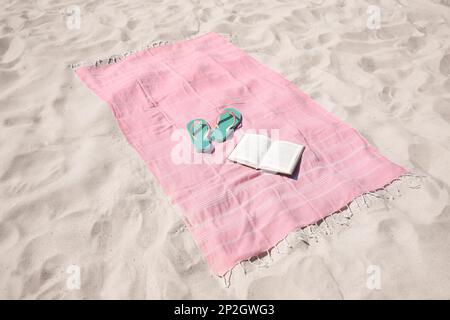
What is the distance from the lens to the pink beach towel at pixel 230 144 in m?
1.95

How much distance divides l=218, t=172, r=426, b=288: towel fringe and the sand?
30mm

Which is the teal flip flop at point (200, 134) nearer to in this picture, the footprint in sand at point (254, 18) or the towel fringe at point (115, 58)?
the towel fringe at point (115, 58)

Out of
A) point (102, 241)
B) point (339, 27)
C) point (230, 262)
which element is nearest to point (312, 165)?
point (230, 262)

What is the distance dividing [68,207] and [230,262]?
977 mm

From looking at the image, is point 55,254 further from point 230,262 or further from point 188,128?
point 188,128

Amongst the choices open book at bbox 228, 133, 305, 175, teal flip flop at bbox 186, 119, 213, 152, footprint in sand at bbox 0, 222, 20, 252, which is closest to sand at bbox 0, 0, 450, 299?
footprint in sand at bbox 0, 222, 20, 252

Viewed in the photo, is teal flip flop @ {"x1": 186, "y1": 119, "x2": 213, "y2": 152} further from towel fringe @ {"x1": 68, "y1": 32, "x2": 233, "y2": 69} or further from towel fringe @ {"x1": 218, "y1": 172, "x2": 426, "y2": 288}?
towel fringe @ {"x1": 68, "y1": 32, "x2": 233, "y2": 69}

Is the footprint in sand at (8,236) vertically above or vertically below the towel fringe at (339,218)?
above

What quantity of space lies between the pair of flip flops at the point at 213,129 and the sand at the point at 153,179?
1.31 feet

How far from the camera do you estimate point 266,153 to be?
2.25m

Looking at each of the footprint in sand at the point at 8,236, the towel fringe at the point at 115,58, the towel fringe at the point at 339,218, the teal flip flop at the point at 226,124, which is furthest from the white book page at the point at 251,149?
the towel fringe at the point at 115,58

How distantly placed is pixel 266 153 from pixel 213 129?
42 cm

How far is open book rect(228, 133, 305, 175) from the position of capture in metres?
2.17

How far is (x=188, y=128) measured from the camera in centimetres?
247
